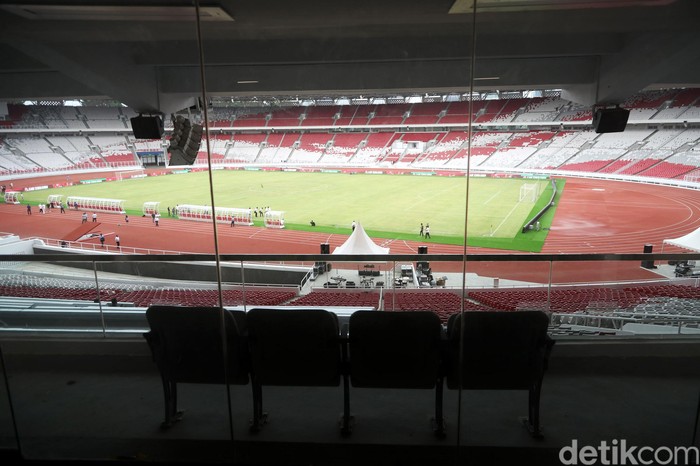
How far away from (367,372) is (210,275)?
11.6 ft

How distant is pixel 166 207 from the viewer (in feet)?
59.4

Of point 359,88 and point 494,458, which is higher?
point 359,88

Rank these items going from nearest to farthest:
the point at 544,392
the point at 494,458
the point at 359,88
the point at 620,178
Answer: the point at 494,458 → the point at 544,392 → the point at 359,88 → the point at 620,178

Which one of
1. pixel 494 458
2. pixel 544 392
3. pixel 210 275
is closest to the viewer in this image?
pixel 494 458

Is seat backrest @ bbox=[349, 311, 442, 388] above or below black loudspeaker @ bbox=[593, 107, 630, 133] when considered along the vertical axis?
below

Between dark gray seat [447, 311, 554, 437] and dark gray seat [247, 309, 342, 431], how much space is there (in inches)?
17.0

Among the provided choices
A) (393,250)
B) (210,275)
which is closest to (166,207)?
(393,250)

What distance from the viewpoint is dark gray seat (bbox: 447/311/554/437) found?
147 centimetres

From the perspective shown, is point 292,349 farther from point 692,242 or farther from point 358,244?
point 692,242

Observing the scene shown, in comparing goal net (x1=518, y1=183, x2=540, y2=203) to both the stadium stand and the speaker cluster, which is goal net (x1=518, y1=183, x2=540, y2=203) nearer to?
the stadium stand

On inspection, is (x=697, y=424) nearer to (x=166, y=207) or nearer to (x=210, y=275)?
(x=210, y=275)

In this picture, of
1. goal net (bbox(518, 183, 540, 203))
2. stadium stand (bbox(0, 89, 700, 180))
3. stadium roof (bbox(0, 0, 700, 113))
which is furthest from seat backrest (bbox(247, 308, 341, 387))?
goal net (bbox(518, 183, 540, 203))

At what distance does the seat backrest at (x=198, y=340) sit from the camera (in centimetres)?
154

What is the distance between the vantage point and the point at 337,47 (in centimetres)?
306
